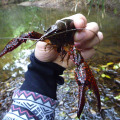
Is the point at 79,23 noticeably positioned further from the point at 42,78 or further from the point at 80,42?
the point at 42,78

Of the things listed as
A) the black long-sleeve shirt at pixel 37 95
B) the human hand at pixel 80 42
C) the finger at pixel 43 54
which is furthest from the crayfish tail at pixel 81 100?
the finger at pixel 43 54

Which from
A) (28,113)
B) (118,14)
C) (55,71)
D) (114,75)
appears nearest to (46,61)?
(55,71)

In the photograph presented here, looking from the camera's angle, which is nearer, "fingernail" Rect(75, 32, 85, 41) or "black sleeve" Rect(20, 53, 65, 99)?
"fingernail" Rect(75, 32, 85, 41)

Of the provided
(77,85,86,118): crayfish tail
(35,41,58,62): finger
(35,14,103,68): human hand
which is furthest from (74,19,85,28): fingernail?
(77,85,86,118): crayfish tail

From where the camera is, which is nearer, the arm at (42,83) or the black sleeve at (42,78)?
the arm at (42,83)

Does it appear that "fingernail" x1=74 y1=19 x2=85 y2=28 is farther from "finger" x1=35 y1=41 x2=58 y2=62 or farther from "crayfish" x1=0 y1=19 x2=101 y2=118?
"finger" x1=35 y1=41 x2=58 y2=62

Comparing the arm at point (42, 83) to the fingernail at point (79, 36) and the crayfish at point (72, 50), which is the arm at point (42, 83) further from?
the crayfish at point (72, 50)

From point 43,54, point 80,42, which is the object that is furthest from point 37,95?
point 80,42
